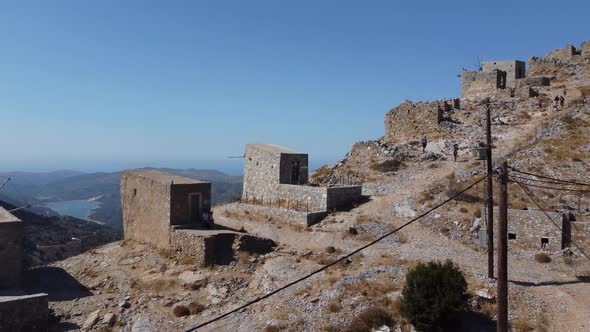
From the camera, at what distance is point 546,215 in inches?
778

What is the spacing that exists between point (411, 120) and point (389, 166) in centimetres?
887

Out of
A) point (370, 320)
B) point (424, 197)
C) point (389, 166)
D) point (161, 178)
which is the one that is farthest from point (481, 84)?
point (370, 320)

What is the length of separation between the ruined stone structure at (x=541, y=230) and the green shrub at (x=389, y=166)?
11.9 m

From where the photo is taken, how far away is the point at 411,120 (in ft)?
130

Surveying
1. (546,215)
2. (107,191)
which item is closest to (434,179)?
(546,215)

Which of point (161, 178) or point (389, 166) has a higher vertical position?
point (389, 166)

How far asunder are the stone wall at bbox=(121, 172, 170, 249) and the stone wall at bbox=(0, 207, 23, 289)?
19.0 feet

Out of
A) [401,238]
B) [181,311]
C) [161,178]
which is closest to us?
[181,311]

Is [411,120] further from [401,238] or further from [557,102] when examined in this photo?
[401,238]

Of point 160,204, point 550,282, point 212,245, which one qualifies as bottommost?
point 550,282

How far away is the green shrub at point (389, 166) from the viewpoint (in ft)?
105

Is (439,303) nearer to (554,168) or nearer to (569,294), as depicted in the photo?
(569,294)

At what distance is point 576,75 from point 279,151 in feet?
102

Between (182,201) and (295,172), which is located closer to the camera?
(182,201)
